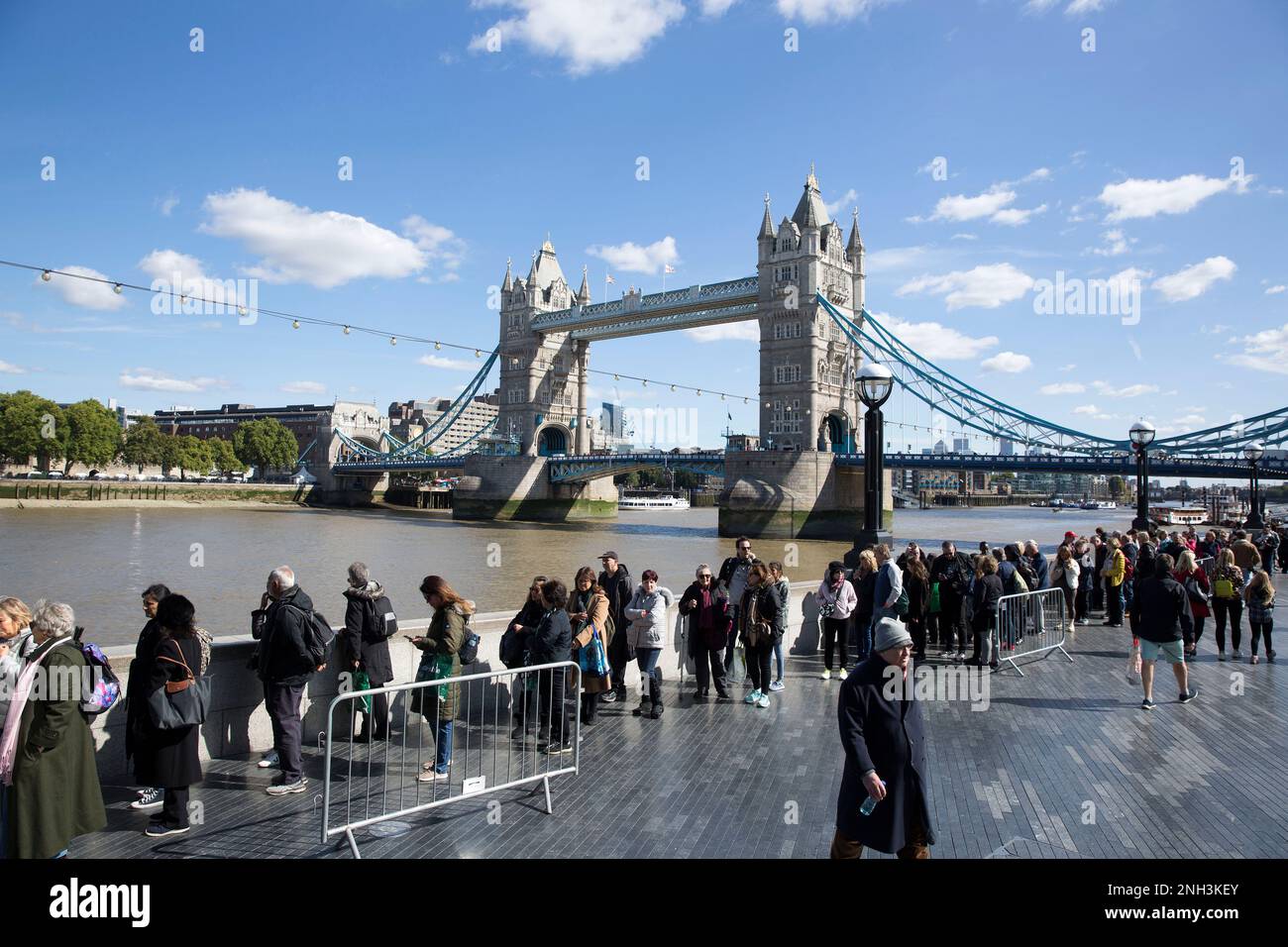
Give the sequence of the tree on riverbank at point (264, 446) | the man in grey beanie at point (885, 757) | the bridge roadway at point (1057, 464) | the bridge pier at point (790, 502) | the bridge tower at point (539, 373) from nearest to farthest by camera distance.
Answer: the man in grey beanie at point (885, 757)
the bridge roadway at point (1057, 464)
the bridge pier at point (790, 502)
the bridge tower at point (539, 373)
the tree on riverbank at point (264, 446)

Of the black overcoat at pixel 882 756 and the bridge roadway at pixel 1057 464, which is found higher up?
the bridge roadway at pixel 1057 464

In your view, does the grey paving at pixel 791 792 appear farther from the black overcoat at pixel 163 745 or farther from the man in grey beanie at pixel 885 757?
the man in grey beanie at pixel 885 757

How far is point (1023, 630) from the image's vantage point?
9016 mm

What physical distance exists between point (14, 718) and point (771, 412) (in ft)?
162

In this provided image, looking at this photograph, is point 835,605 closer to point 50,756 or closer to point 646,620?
point 646,620

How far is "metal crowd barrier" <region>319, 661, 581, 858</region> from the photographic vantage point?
423 centimetres

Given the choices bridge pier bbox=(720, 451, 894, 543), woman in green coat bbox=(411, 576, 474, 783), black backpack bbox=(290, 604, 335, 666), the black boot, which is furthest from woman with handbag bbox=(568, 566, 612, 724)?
bridge pier bbox=(720, 451, 894, 543)

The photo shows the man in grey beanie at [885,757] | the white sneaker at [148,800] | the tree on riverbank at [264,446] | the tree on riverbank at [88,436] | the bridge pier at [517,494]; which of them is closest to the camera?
the man in grey beanie at [885,757]

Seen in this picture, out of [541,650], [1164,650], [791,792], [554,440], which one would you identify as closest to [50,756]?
[541,650]

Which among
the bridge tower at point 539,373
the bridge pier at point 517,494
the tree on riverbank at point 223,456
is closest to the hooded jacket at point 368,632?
the bridge pier at point 517,494

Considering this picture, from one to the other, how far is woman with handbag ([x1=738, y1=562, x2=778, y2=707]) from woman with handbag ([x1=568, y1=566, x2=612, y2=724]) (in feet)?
4.87

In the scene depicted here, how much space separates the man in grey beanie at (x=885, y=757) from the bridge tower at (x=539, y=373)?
6332cm

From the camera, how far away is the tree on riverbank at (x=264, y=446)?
8888 cm

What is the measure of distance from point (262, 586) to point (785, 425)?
36079 mm
